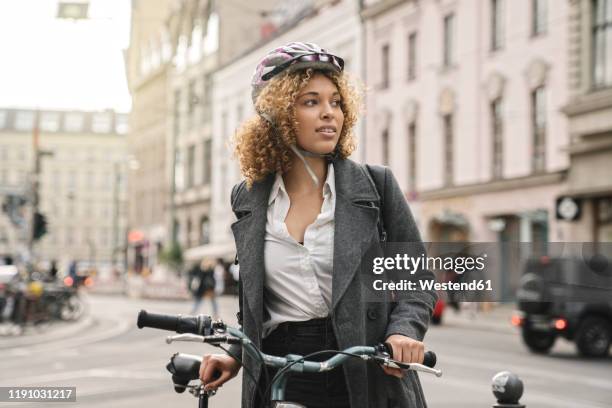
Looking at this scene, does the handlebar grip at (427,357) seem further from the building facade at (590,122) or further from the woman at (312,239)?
the building facade at (590,122)

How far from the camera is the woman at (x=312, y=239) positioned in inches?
114

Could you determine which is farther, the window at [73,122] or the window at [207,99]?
the window at [73,122]

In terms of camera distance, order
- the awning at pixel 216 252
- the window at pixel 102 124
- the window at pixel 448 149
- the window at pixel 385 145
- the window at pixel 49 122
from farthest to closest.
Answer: the window at pixel 49 122, the window at pixel 102 124, the awning at pixel 216 252, the window at pixel 385 145, the window at pixel 448 149

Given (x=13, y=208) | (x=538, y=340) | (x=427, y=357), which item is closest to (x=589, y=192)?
(x=538, y=340)

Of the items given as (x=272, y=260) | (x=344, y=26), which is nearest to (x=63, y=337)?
(x=272, y=260)

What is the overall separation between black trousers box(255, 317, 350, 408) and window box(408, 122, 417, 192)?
33836mm

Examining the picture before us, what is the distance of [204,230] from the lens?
61.7 meters

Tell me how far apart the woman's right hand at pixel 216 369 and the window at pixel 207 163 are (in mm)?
57399

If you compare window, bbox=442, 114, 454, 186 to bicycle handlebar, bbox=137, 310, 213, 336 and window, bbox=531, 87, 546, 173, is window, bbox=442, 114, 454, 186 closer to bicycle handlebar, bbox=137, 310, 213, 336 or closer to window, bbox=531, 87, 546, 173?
window, bbox=531, 87, 546, 173

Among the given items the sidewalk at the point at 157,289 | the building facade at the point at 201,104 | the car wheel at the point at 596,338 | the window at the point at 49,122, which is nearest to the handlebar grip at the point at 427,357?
the car wheel at the point at 596,338

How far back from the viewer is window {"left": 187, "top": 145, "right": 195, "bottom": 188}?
64.2 m

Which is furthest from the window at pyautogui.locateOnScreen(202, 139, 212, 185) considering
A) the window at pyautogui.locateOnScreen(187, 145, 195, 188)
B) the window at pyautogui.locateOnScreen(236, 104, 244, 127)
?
the window at pyautogui.locateOnScreen(236, 104, 244, 127)

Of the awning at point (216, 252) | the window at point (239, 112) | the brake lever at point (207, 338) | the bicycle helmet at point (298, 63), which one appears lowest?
the brake lever at point (207, 338)

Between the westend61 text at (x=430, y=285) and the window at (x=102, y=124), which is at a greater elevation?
the window at (x=102, y=124)
